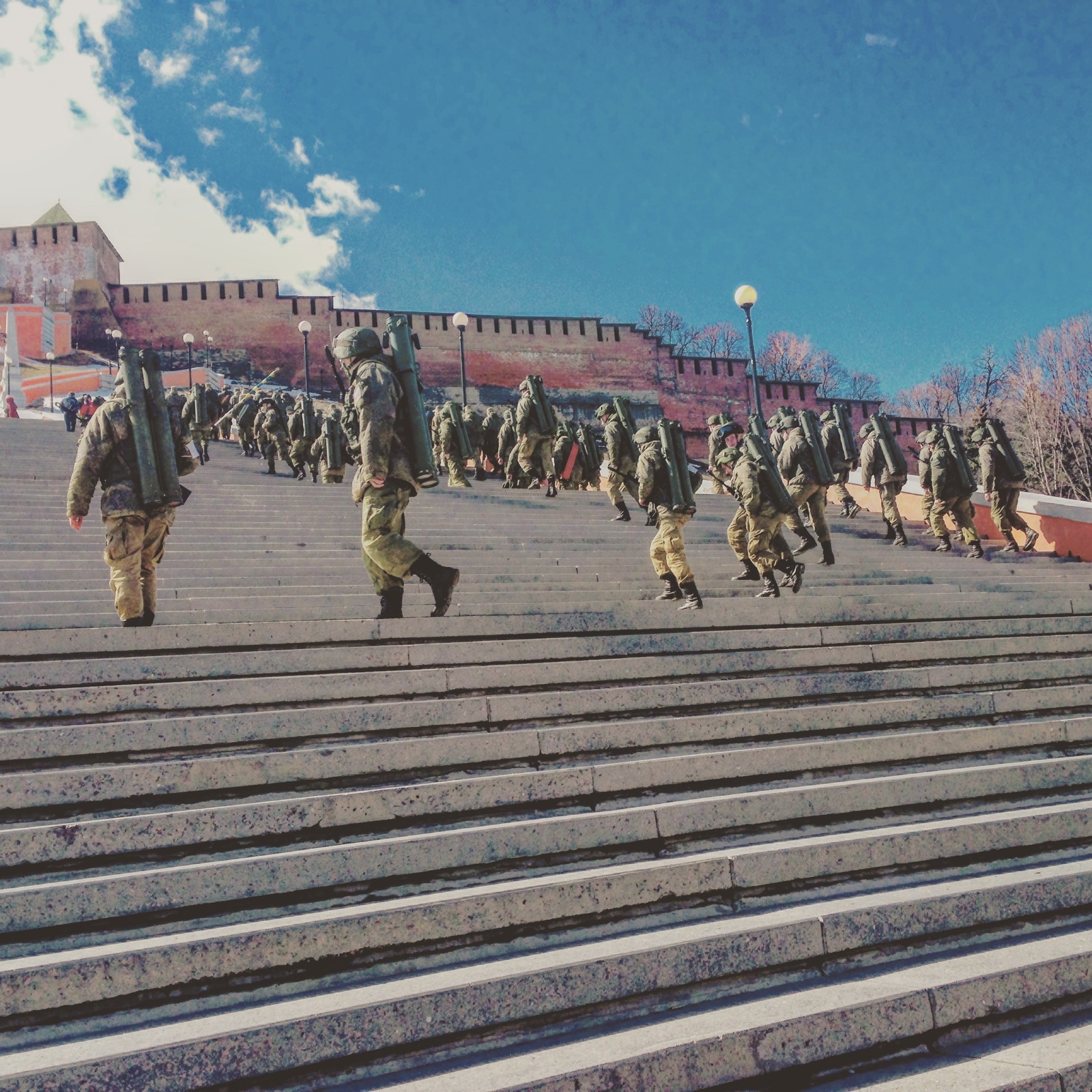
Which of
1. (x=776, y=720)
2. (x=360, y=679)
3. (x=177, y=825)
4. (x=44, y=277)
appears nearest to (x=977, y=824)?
(x=776, y=720)

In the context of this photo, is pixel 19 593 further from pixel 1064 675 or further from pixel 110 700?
pixel 1064 675

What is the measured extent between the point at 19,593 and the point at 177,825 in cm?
353

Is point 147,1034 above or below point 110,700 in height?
below

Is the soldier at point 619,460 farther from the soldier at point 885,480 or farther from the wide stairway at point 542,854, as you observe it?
the wide stairway at point 542,854

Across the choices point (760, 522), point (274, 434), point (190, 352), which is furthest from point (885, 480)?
point (190, 352)

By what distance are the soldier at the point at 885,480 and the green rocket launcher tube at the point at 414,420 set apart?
7265 millimetres

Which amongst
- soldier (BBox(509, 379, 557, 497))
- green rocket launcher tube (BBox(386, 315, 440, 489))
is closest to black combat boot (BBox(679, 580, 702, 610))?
green rocket launcher tube (BBox(386, 315, 440, 489))

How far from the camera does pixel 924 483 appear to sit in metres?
10.5

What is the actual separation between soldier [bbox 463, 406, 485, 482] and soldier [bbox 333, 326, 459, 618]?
→ 37.0 feet

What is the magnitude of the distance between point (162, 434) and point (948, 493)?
7.91 meters

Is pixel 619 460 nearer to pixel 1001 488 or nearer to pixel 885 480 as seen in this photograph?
pixel 885 480

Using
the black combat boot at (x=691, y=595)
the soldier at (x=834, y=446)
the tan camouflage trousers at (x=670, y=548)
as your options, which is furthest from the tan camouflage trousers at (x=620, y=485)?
the black combat boot at (x=691, y=595)

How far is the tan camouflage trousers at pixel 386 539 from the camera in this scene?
4559 mm

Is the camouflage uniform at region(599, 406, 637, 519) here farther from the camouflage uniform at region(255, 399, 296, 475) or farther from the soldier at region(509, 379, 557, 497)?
the camouflage uniform at region(255, 399, 296, 475)
